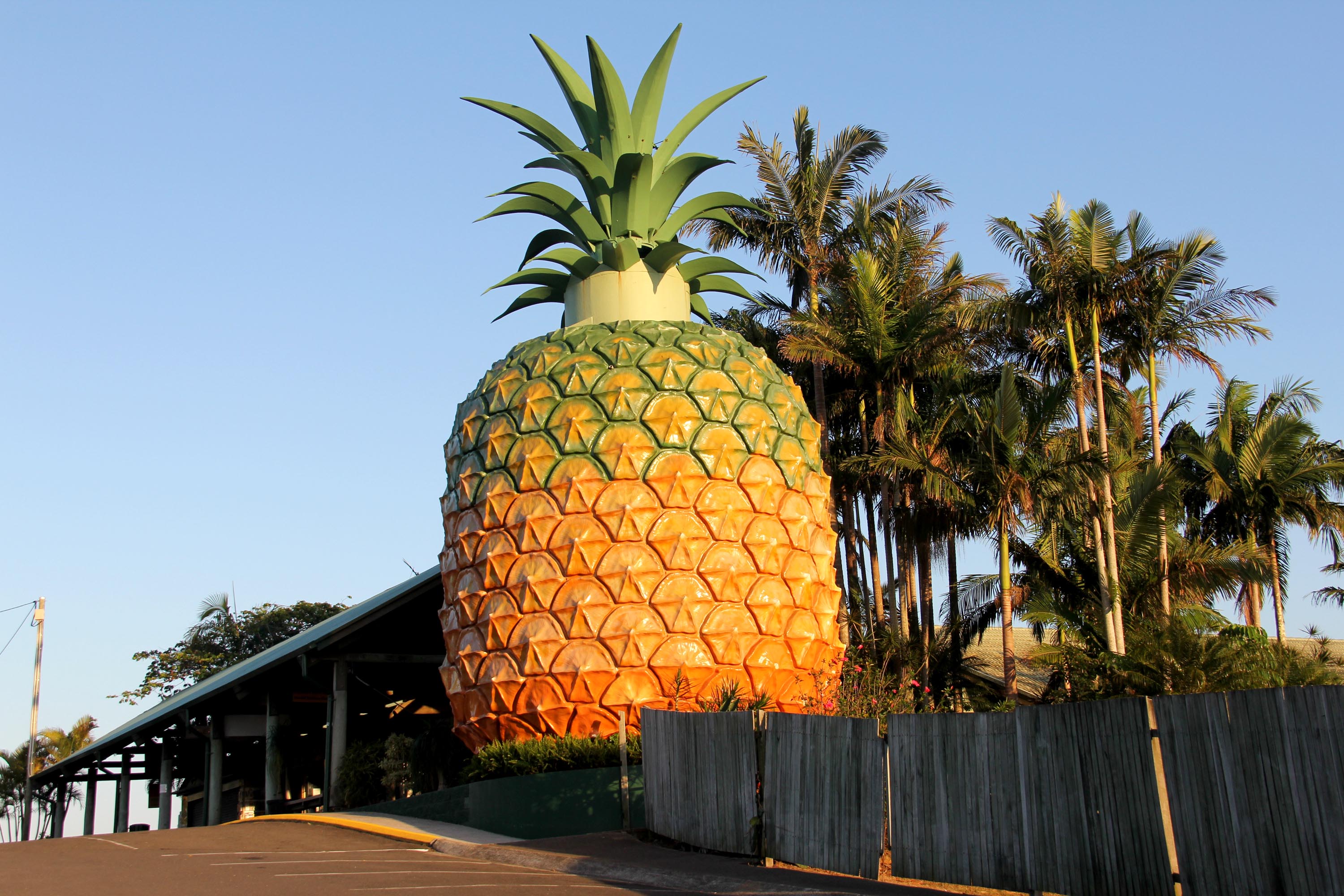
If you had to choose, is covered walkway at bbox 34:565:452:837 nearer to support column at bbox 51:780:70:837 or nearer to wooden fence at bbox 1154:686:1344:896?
support column at bbox 51:780:70:837

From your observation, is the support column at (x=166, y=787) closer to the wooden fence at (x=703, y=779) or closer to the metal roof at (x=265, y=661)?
the metal roof at (x=265, y=661)

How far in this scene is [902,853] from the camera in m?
9.28

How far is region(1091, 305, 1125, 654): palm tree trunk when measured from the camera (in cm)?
2220

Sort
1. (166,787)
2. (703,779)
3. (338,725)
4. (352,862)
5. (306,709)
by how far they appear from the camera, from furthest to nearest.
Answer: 1. (166,787)
2. (306,709)
3. (338,725)
4. (352,862)
5. (703,779)

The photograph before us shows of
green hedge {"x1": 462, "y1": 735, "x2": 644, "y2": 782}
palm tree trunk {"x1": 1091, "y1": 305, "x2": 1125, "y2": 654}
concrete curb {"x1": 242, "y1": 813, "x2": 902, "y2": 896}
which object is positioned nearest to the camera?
concrete curb {"x1": 242, "y1": 813, "x2": 902, "y2": 896}

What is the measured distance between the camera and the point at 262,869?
466 inches

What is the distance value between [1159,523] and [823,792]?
16398 millimetres

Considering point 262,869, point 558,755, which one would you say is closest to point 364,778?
point 558,755

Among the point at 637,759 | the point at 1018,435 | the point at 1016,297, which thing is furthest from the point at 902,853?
the point at 1016,297

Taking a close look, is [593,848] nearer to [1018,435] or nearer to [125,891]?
[125,891]

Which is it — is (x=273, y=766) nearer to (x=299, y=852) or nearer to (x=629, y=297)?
(x=299, y=852)

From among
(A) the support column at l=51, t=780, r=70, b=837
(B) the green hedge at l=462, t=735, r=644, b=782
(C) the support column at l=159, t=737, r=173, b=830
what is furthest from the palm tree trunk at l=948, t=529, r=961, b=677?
(A) the support column at l=51, t=780, r=70, b=837

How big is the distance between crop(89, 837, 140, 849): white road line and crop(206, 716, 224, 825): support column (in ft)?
38.9

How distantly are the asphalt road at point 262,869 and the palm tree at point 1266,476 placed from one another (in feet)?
68.9
